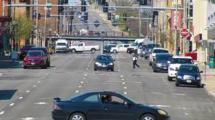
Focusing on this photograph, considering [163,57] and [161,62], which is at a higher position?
[163,57]

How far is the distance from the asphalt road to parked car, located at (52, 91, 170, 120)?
3.25 m

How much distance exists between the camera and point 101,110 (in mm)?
28391

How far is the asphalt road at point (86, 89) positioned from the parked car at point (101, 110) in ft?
10.7

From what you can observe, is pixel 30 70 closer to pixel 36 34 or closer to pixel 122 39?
pixel 36 34

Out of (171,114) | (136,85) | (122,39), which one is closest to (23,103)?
(171,114)

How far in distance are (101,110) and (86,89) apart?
768 inches

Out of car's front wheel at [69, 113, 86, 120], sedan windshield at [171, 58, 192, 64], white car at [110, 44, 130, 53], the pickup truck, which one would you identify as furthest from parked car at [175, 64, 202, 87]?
the pickup truck

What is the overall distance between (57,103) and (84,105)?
95 cm

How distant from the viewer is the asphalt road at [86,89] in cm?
3512

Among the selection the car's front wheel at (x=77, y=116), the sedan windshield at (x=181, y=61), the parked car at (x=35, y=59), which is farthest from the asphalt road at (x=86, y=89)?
the parked car at (x=35, y=59)

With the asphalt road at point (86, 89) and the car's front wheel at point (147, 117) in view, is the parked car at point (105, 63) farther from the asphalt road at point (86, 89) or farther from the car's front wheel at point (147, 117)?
the car's front wheel at point (147, 117)

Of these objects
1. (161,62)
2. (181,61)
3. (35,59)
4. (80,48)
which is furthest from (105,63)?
(80,48)

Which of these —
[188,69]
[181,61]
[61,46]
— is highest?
[61,46]

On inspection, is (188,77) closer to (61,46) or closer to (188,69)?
(188,69)
